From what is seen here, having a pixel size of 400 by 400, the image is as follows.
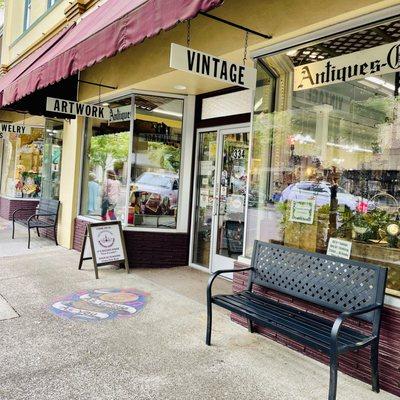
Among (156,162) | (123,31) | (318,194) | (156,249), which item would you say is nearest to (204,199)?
(156,162)

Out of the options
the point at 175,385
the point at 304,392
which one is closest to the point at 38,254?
the point at 175,385

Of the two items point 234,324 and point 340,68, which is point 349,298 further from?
point 340,68

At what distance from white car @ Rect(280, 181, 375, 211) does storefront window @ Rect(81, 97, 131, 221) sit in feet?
11.3

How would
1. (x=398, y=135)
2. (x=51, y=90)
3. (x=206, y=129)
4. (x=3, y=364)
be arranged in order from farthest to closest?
1. (x=51, y=90)
2. (x=206, y=129)
3. (x=398, y=135)
4. (x=3, y=364)

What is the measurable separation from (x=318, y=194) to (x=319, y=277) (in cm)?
105

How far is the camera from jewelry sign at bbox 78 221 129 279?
249 inches

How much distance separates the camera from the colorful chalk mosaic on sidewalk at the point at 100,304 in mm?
4547

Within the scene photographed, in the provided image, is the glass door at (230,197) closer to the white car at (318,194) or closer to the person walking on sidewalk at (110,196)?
the white car at (318,194)

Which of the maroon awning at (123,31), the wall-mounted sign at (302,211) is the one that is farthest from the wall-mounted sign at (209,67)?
the wall-mounted sign at (302,211)

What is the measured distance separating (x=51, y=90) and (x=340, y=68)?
221 inches

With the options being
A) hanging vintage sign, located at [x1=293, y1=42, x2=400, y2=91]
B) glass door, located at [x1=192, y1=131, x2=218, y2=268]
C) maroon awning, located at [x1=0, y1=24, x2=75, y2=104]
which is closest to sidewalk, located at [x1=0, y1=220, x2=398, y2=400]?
glass door, located at [x1=192, y1=131, x2=218, y2=268]

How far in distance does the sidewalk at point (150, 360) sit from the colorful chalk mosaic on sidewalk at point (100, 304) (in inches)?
4.8

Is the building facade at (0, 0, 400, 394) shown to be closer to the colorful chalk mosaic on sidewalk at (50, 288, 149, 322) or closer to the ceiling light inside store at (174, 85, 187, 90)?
the ceiling light inside store at (174, 85, 187, 90)

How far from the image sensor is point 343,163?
4.29m
